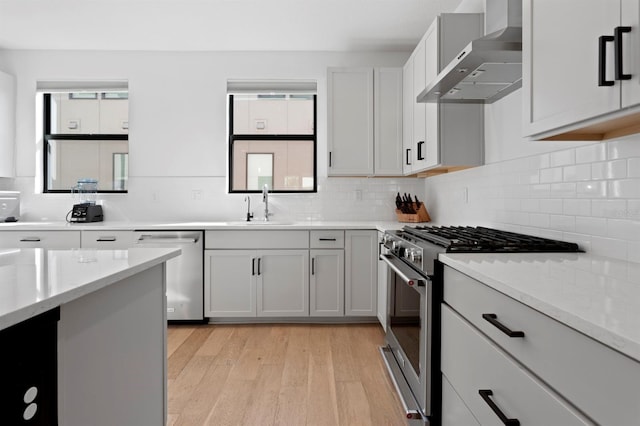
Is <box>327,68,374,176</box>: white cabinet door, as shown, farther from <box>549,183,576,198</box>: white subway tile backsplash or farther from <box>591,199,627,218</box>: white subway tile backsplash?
<box>591,199,627,218</box>: white subway tile backsplash

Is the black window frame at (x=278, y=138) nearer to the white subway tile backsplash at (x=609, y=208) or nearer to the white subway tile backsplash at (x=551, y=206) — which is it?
the white subway tile backsplash at (x=551, y=206)

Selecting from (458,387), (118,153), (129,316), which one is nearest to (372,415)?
(458,387)

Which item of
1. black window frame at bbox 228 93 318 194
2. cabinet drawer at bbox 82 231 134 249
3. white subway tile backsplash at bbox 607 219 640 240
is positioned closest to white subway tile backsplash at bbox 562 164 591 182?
white subway tile backsplash at bbox 607 219 640 240

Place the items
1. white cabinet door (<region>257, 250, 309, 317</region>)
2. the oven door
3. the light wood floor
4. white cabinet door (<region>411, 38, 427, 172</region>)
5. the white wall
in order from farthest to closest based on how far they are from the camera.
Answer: the white wall < white cabinet door (<region>257, 250, 309, 317</region>) < white cabinet door (<region>411, 38, 427, 172</region>) < the light wood floor < the oven door

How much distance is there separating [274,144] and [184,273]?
1606mm

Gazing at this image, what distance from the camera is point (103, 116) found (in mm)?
4211

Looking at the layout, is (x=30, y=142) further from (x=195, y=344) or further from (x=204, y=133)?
(x=195, y=344)

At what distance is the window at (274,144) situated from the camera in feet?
13.6

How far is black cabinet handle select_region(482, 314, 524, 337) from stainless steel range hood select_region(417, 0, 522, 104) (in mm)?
1113

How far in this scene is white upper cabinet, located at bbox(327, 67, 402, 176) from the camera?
366 centimetres

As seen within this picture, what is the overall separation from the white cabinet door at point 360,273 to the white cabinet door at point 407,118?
0.70 meters

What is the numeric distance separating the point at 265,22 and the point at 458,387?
3.14m

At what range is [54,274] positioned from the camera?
1.08m

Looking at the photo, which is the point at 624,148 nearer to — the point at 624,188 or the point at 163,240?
the point at 624,188
